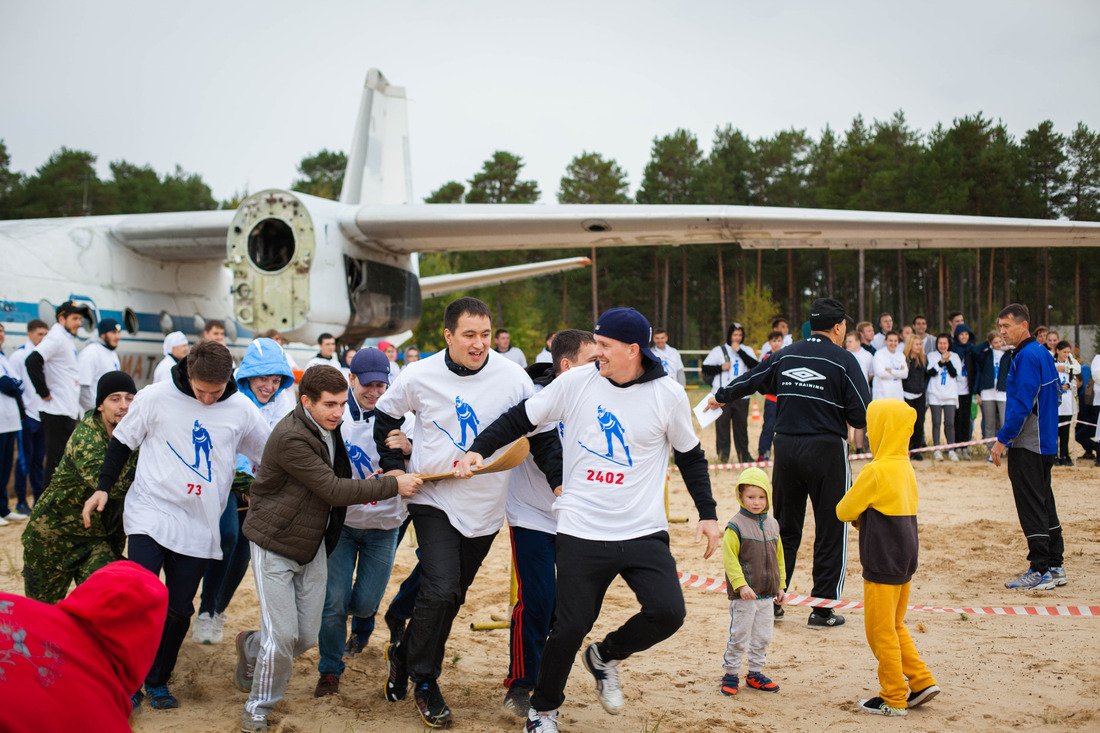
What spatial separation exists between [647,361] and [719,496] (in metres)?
6.89

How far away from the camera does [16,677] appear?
1291 mm

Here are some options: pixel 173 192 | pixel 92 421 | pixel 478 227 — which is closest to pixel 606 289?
pixel 173 192

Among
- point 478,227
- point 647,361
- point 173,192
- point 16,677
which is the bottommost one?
point 16,677

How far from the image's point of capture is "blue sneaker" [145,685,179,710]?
13.0ft

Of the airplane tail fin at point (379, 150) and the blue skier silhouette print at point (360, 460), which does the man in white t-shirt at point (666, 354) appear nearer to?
the blue skier silhouette print at point (360, 460)

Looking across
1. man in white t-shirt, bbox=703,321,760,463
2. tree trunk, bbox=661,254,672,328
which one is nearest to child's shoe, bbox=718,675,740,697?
man in white t-shirt, bbox=703,321,760,463

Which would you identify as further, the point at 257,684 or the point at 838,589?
the point at 838,589

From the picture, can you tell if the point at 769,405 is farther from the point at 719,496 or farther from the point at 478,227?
the point at 478,227

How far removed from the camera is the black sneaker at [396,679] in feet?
13.3

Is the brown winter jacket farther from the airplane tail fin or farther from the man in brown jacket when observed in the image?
the airplane tail fin

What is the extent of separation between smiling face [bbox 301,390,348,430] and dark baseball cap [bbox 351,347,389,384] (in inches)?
25.1

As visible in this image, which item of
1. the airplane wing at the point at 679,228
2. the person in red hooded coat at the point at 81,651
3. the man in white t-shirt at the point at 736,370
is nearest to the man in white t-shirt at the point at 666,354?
the man in white t-shirt at the point at 736,370

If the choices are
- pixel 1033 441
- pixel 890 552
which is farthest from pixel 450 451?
pixel 1033 441

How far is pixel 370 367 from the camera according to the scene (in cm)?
458
